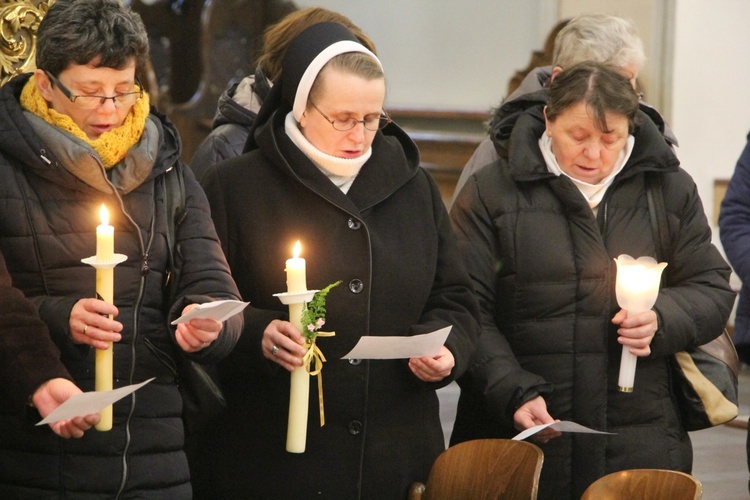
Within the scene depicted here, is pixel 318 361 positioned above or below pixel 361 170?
below

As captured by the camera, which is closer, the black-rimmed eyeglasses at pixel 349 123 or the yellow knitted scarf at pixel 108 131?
the yellow knitted scarf at pixel 108 131

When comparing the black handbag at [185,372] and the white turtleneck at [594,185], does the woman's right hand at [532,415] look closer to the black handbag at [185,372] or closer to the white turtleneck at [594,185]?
the white turtleneck at [594,185]

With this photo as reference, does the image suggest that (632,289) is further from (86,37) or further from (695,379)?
(86,37)

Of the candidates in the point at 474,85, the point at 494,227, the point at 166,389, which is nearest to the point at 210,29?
the point at 474,85

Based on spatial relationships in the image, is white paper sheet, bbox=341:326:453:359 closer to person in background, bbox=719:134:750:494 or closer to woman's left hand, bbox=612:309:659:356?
woman's left hand, bbox=612:309:659:356

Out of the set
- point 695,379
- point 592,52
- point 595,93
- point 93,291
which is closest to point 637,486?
point 695,379

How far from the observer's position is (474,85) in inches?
363

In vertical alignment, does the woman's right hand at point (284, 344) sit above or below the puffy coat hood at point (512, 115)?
below

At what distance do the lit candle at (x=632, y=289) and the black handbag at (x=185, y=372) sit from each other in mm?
1025

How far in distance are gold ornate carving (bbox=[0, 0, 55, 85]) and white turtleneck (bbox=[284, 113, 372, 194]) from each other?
856 mm

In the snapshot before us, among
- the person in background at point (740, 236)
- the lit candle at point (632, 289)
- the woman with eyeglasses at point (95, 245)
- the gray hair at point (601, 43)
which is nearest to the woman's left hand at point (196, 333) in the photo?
the woman with eyeglasses at point (95, 245)

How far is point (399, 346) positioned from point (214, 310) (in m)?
0.46

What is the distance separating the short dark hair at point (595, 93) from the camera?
304cm

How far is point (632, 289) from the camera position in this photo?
287 centimetres
